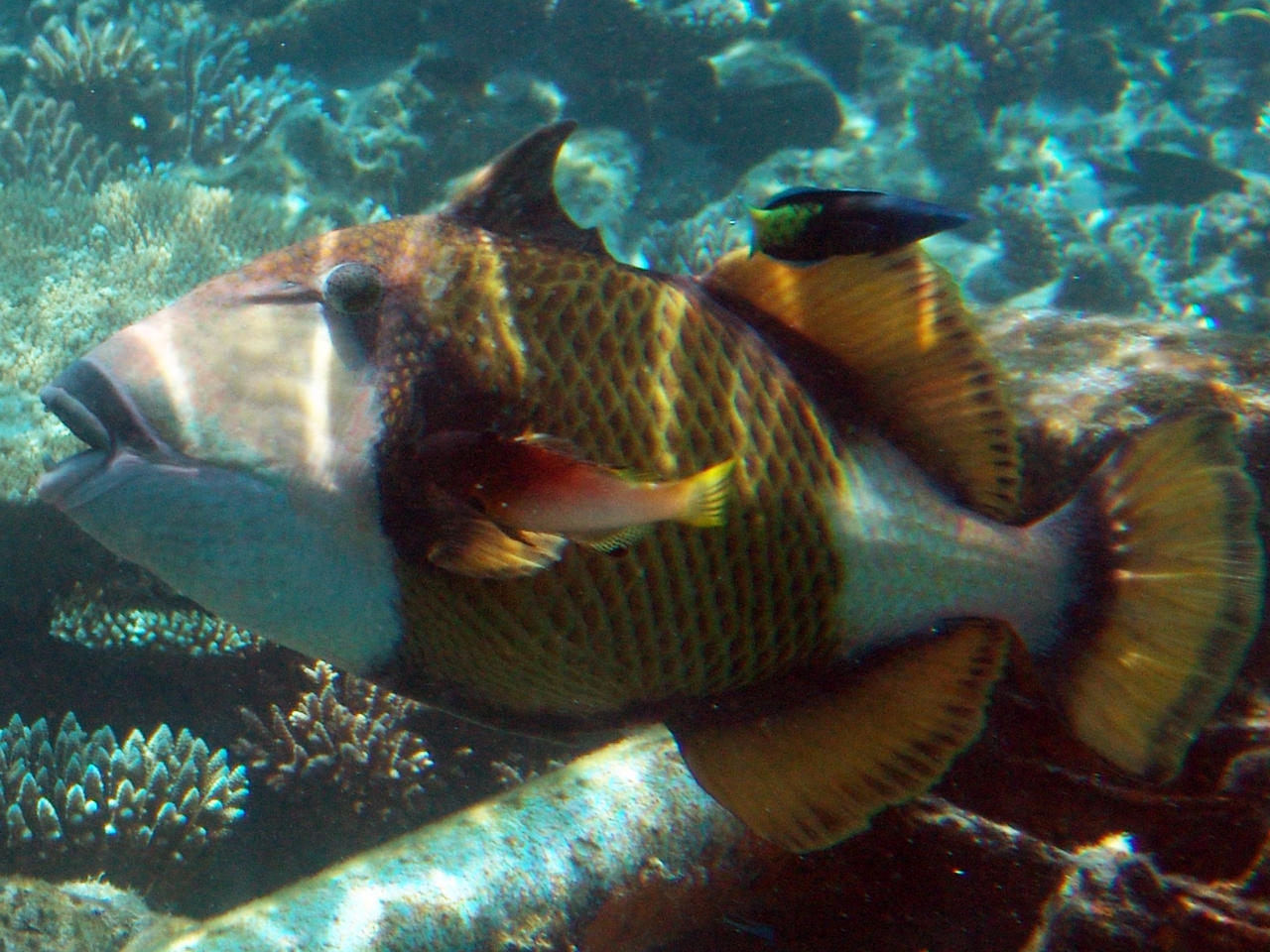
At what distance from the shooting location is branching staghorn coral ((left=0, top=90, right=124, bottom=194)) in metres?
7.01

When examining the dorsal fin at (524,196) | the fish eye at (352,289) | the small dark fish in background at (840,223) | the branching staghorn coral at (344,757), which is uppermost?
the dorsal fin at (524,196)

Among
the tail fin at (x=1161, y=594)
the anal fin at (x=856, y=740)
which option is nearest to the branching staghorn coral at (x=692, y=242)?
the tail fin at (x=1161, y=594)

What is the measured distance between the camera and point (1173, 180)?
387 inches

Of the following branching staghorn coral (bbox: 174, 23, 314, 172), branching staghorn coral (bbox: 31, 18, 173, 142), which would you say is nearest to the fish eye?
branching staghorn coral (bbox: 174, 23, 314, 172)

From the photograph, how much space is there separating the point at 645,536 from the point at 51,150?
8.56 m

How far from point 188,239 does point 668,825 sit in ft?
18.8

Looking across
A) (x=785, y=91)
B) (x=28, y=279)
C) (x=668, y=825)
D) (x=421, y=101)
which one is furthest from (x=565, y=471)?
(x=785, y=91)

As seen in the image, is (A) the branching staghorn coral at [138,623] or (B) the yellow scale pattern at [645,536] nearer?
(B) the yellow scale pattern at [645,536]

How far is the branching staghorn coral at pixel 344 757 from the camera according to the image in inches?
124

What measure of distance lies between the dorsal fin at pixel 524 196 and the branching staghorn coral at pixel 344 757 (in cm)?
237

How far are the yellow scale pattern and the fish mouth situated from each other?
0.38 meters

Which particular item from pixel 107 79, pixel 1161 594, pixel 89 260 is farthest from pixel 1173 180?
pixel 107 79

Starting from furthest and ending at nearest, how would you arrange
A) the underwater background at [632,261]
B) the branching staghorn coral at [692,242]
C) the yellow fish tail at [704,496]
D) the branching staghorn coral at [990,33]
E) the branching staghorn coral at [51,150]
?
the branching staghorn coral at [990,33] < the branching staghorn coral at [51,150] < the branching staghorn coral at [692,242] < the underwater background at [632,261] < the yellow fish tail at [704,496]

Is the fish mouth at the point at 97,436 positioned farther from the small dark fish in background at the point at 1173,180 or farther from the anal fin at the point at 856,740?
the small dark fish in background at the point at 1173,180
